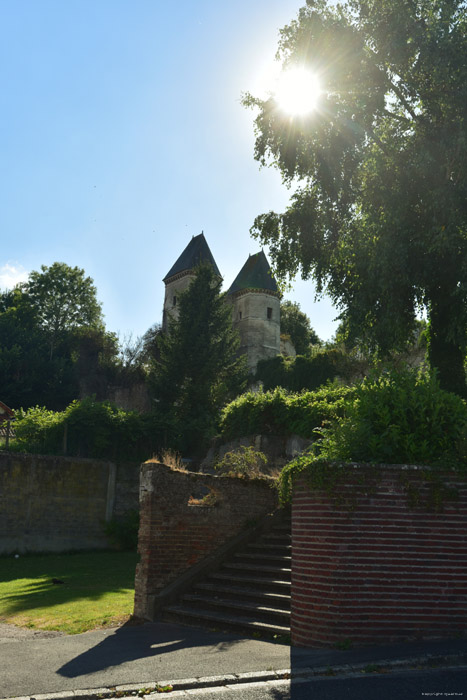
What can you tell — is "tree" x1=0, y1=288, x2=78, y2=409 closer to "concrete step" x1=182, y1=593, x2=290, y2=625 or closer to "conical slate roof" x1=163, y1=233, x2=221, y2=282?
"conical slate roof" x1=163, y1=233, x2=221, y2=282

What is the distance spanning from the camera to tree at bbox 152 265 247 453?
31.8 metres

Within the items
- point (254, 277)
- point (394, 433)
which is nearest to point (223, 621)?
point (394, 433)

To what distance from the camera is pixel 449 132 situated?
14.5 meters

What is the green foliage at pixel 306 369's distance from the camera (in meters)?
35.3

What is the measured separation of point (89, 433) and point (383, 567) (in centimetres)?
1748

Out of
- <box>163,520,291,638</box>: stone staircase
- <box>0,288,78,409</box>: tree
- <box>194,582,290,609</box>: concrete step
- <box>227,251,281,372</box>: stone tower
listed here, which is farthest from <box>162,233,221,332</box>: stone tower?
<box>194,582,290,609</box>: concrete step

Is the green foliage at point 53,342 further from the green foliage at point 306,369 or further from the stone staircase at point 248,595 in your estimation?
the stone staircase at point 248,595

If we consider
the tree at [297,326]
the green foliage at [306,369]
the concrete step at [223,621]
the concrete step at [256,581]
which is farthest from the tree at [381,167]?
the tree at [297,326]

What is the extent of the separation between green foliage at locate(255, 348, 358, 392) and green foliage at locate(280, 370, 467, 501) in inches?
983

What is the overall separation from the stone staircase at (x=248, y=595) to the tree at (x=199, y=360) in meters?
18.5

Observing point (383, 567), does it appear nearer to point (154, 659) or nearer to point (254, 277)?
point (154, 659)

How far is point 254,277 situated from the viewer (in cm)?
5712

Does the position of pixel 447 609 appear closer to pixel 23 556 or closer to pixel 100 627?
pixel 100 627

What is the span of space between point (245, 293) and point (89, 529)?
1481 inches
